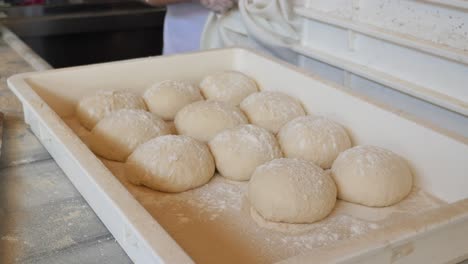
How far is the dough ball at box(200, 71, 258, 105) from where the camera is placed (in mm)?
1539

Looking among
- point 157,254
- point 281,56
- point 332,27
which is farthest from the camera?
point 281,56

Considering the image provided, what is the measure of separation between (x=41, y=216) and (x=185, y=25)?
1.52m

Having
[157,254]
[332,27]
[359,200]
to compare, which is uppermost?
[332,27]

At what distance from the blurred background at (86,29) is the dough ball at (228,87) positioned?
139 centimetres

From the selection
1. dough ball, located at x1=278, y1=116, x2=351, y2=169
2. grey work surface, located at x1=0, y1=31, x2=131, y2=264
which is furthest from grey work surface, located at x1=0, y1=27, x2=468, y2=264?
dough ball, located at x1=278, y1=116, x2=351, y2=169

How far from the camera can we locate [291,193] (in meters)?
1.03

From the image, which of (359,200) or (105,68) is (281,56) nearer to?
(105,68)

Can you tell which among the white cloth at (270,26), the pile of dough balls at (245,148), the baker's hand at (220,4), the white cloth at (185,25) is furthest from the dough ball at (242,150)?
the white cloth at (185,25)

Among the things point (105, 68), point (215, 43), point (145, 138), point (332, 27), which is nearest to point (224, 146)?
point (145, 138)

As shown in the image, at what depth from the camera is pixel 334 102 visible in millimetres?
1347

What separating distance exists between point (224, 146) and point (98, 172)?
1.30 ft

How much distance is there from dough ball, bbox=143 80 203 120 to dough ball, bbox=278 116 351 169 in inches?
12.9

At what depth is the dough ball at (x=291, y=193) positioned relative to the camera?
1.02 m

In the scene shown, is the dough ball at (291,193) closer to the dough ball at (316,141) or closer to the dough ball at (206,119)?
the dough ball at (316,141)
